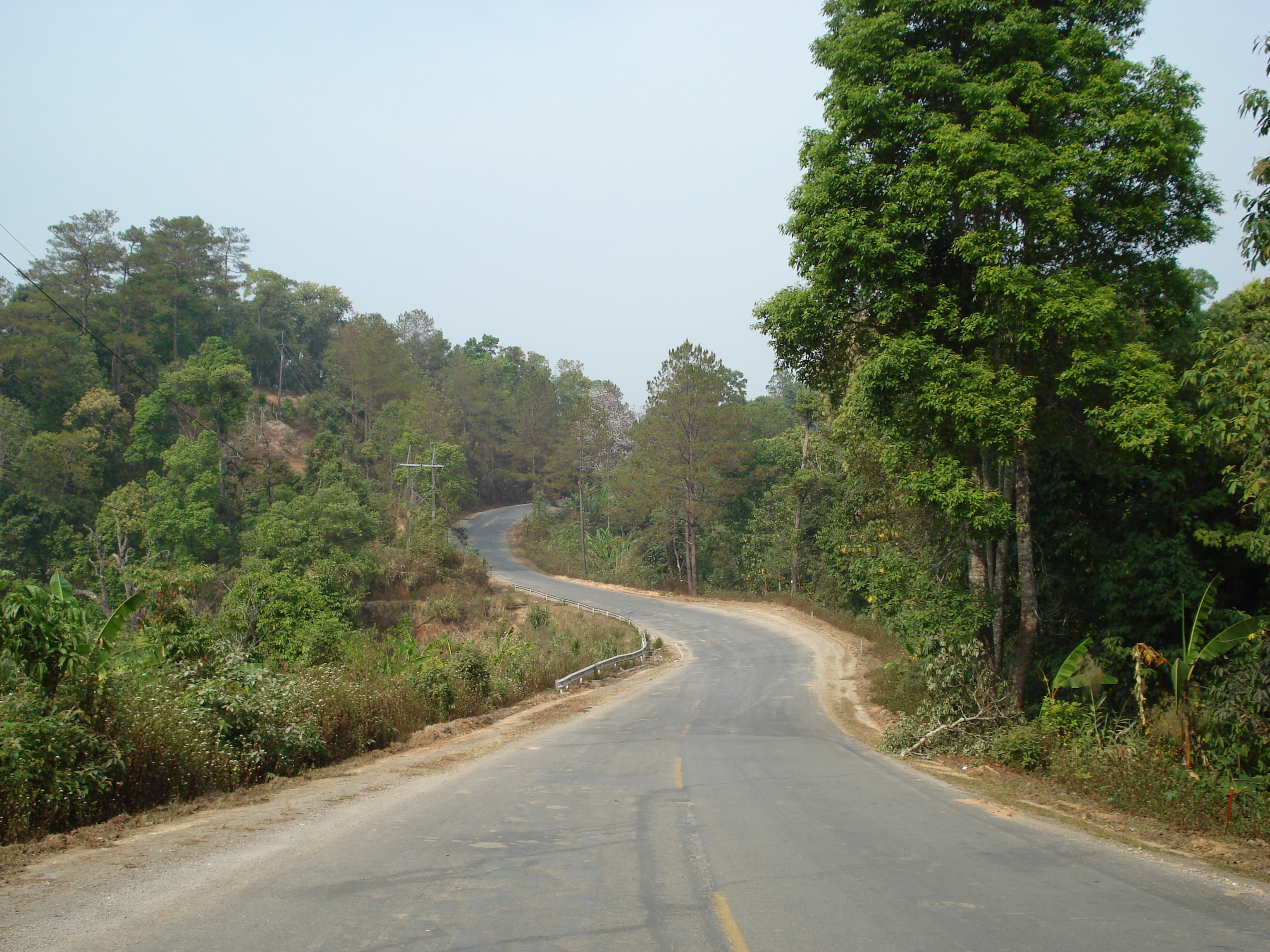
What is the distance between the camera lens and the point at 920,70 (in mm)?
12531

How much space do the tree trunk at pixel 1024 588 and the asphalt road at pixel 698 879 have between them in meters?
3.64

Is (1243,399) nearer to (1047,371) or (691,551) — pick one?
(1047,371)

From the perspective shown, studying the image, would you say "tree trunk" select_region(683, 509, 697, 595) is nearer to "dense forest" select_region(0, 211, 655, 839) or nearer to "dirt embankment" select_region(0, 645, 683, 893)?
"dense forest" select_region(0, 211, 655, 839)

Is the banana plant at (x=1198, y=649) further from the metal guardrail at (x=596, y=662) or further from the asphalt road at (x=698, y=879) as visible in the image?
the metal guardrail at (x=596, y=662)

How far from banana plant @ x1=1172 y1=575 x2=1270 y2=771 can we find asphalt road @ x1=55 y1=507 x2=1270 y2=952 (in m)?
2.79

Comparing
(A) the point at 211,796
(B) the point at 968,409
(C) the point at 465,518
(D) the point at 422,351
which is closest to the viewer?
(A) the point at 211,796

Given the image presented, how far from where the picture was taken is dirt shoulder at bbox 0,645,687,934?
18.1 ft

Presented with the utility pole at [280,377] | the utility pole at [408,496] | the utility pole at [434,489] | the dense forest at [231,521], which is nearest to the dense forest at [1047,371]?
the dense forest at [231,521]

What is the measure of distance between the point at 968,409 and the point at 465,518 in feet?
253

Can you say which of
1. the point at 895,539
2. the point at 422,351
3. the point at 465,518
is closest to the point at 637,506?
the point at 895,539

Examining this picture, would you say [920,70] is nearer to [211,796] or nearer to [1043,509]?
[1043,509]

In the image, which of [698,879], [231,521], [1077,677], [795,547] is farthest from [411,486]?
[698,879]

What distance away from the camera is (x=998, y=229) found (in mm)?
12430

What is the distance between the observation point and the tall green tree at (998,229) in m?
11.5
